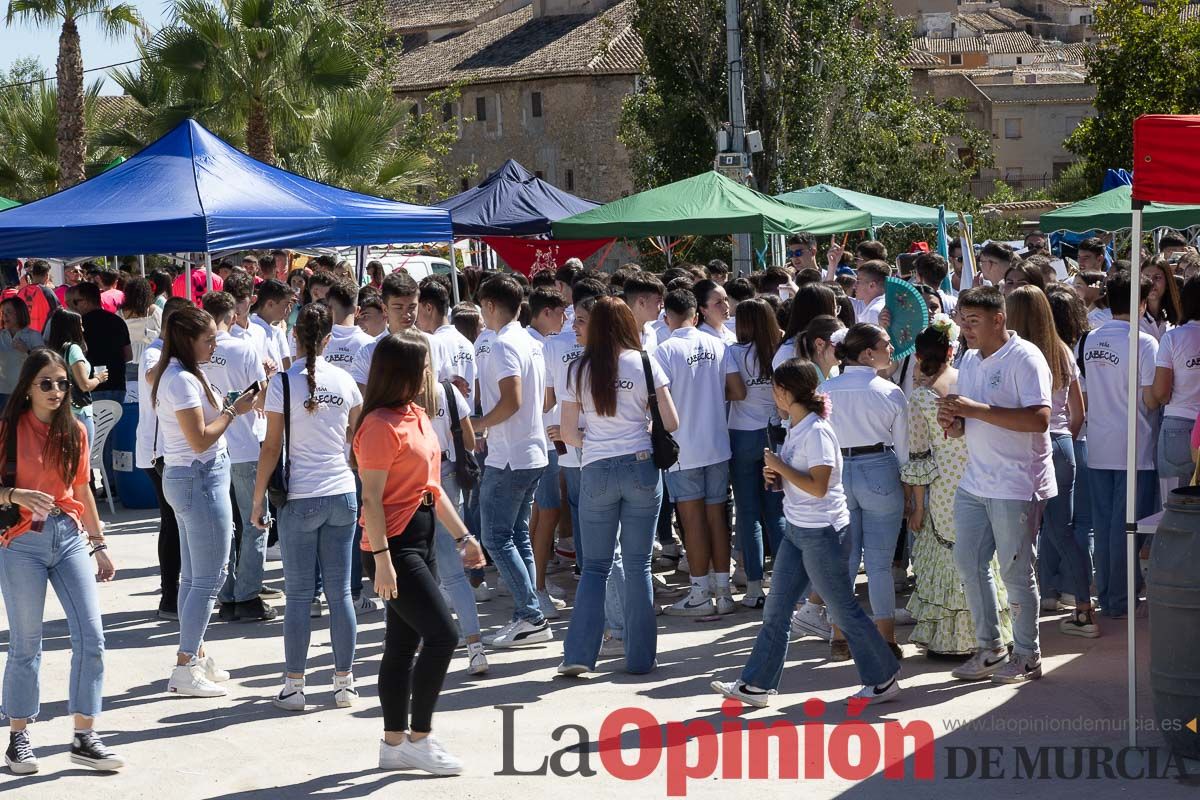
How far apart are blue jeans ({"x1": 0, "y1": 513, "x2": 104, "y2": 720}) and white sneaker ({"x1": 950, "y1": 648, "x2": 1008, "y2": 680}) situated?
151 inches

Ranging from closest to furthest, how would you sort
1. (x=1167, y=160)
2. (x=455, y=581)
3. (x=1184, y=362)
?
(x=1167, y=160) → (x=455, y=581) → (x=1184, y=362)

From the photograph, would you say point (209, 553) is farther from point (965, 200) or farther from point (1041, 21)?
point (1041, 21)

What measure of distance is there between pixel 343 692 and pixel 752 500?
9.25ft

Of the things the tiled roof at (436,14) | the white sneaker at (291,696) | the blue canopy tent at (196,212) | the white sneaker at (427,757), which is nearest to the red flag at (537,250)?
the blue canopy tent at (196,212)

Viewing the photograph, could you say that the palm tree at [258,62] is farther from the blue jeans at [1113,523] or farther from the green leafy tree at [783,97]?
the blue jeans at [1113,523]

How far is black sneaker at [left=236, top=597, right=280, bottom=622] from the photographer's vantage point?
8.41 meters

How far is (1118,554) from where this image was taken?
770cm

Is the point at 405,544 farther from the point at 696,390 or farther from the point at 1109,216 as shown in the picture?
the point at 1109,216

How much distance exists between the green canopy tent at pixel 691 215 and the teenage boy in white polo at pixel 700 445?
367 cm

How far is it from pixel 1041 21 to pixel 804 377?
10091cm

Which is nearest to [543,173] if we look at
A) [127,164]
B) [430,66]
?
[430,66]

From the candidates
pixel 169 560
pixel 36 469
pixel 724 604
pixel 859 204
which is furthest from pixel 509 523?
pixel 859 204

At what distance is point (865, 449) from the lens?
265 inches

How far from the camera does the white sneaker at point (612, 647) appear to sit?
7.41 m
